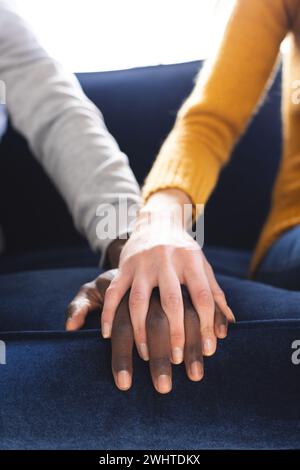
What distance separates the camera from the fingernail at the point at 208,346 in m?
0.51

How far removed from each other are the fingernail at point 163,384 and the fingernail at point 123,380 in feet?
0.09

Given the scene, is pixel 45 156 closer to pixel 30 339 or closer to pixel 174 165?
pixel 174 165

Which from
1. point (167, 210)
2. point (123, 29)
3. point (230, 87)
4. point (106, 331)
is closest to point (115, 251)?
point (167, 210)

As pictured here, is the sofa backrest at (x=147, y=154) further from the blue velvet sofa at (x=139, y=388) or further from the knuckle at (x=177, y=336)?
the knuckle at (x=177, y=336)

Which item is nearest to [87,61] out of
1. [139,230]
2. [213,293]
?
[139,230]

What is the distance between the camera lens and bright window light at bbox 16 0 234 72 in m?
1.39

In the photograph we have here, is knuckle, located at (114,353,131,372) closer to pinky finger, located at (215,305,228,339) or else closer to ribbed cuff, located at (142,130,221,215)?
pinky finger, located at (215,305,228,339)

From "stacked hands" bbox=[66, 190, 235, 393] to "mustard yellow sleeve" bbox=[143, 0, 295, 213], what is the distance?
217mm

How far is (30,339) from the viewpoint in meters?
0.55

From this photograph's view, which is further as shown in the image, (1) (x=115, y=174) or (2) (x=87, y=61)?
(2) (x=87, y=61)

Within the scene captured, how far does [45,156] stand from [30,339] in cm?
→ 40

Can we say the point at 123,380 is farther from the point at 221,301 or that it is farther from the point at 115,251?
the point at 115,251

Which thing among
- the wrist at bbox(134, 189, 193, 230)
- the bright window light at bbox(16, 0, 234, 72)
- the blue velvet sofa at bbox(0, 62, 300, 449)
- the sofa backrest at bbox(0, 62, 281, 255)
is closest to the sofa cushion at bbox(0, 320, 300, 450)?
the blue velvet sofa at bbox(0, 62, 300, 449)

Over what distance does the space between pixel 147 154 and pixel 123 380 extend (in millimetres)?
630
